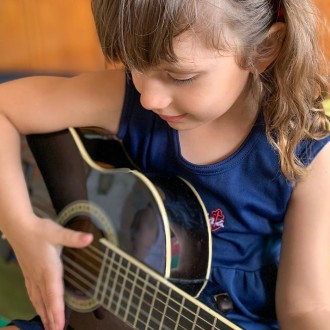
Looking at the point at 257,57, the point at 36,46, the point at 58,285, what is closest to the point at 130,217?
the point at 58,285

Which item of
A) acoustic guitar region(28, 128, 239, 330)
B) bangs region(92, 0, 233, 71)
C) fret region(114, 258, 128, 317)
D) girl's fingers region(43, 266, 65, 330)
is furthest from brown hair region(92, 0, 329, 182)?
girl's fingers region(43, 266, 65, 330)

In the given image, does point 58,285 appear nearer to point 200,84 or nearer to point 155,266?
point 155,266

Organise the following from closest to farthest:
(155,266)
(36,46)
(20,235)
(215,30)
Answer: (215,30), (155,266), (20,235), (36,46)

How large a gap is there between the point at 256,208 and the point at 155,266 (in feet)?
0.62

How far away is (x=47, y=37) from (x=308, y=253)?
5.21 ft

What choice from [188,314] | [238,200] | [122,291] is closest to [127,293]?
[122,291]

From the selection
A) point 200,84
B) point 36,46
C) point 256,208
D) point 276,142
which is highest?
point 200,84

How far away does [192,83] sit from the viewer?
2.40 feet

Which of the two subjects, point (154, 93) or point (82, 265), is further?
point (82, 265)

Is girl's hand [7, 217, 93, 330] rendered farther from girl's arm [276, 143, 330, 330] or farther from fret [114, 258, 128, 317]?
girl's arm [276, 143, 330, 330]

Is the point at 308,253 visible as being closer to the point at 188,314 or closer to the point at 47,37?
the point at 188,314

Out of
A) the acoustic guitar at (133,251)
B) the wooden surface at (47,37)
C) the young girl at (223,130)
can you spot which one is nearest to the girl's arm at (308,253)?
the young girl at (223,130)

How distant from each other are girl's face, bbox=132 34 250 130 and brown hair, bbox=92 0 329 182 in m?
0.01

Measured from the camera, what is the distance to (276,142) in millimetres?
834
